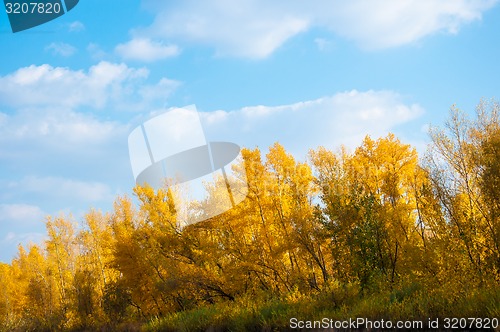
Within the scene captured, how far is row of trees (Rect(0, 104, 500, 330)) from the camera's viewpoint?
1379 cm

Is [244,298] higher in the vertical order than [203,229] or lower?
lower

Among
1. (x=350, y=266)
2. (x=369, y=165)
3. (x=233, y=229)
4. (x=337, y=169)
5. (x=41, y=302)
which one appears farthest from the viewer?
(x=41, y=302)

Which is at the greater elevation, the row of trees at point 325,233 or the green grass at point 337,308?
the row of trees at point 325,233

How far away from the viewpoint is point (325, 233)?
1497cm

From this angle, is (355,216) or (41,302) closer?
(355,216)

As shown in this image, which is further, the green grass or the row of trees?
the row of trees

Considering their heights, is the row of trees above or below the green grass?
above

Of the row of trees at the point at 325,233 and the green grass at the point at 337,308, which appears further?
the row of trees at the point at 325,233

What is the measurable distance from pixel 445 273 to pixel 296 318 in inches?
180

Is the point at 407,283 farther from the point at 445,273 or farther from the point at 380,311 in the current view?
the point at 380,311

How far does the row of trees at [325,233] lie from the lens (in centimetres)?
1379

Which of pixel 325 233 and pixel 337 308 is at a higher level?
pixel 325 233

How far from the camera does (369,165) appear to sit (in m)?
22.6

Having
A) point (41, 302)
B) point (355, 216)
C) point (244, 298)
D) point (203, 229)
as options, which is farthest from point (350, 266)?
point (41, 302)
